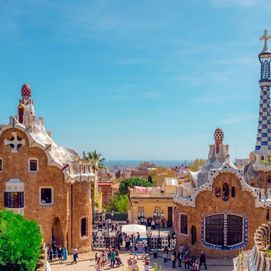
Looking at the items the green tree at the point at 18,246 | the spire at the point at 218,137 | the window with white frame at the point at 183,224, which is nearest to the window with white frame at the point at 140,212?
the window with white frame at the point at 183,224

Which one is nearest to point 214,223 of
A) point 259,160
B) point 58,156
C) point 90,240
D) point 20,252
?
point 259,160

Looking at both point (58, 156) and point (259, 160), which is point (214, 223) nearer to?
point (259, 160)

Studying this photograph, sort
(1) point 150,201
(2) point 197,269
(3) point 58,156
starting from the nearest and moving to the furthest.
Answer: (2) point 197,269 → (3) point 58,156 → (1) point 150,201

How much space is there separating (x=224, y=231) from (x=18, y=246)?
1640 centimetres

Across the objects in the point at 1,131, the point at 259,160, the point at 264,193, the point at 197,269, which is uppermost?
the point at 1,131

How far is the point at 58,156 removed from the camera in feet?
109

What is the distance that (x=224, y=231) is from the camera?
3131cm

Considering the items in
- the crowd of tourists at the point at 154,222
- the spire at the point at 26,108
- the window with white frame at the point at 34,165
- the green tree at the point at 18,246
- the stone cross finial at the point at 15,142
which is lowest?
the crowd of tourists at the point at 154,222

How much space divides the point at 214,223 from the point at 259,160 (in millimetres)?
6707

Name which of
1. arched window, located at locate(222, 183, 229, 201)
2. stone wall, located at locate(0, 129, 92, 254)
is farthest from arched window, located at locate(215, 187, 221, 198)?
stone wall, located at locate(0, 129, 92, 254)

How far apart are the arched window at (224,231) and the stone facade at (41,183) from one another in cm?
909

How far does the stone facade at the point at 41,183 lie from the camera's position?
31156mm

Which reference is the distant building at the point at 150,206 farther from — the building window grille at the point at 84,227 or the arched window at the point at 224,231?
the arched window at the point at 224,231

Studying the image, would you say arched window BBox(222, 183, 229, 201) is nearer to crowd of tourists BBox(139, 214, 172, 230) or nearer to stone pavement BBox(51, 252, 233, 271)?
stone pavement BBox(51, 252, 233, 271)
